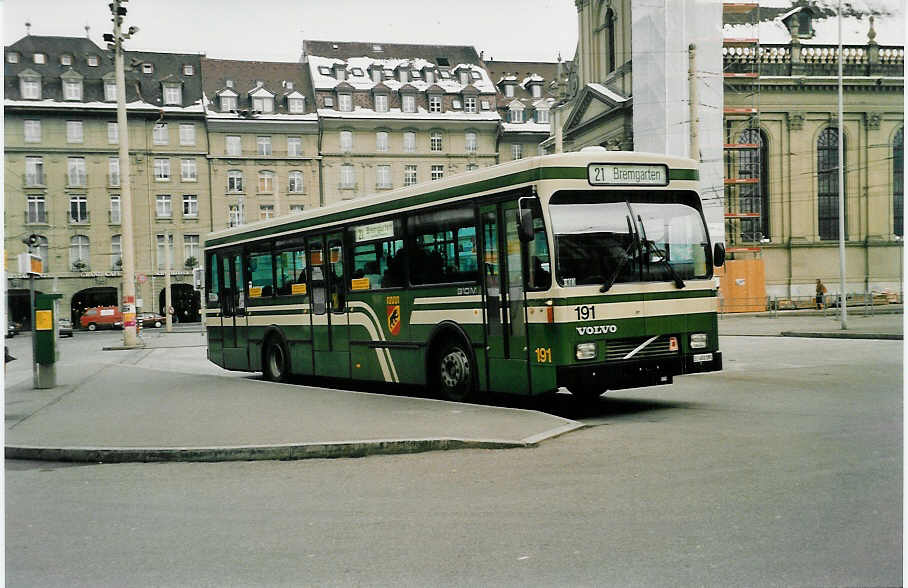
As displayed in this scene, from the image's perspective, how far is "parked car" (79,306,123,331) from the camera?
2394 inches

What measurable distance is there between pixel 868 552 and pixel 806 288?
163 ft

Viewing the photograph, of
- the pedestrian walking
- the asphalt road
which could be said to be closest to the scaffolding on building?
the pedestrian walking

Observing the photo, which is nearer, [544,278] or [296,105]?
[544,278]

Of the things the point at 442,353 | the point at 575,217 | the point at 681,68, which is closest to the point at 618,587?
the point at 575,217

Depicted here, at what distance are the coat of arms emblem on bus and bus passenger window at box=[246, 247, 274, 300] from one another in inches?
178

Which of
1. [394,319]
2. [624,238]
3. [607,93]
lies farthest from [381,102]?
[624,238]

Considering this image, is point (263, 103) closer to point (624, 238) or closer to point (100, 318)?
point (100, 318)

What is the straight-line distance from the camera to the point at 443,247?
13.1 meters

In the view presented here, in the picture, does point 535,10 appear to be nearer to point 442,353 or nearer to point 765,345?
point 442,353

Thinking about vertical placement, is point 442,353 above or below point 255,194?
below

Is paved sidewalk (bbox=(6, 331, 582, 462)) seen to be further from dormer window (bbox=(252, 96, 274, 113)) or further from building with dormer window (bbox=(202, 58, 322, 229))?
dormer window (bbox=(252, 96, 274, 113))

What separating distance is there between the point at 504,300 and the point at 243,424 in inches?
138

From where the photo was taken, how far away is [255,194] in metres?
67.6

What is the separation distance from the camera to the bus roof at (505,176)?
37.3ft
